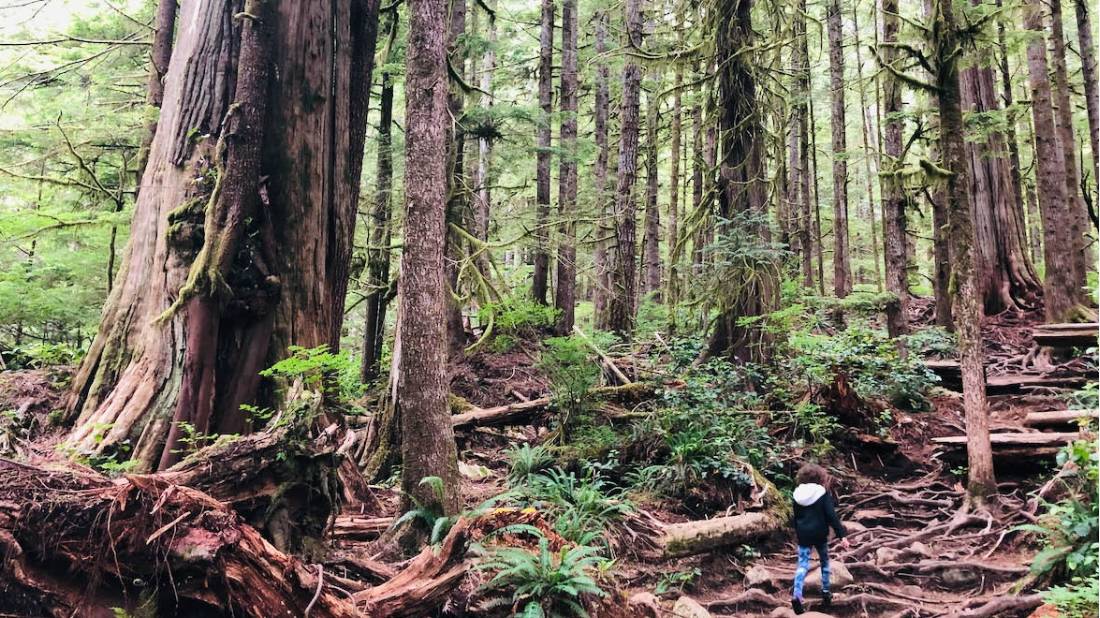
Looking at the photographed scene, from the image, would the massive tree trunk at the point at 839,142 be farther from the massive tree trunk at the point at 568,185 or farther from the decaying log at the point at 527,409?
the decaying log at the point at 527,409

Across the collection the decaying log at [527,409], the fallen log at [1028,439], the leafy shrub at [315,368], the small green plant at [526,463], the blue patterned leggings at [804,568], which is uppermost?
the leafy shrub at [315,368]

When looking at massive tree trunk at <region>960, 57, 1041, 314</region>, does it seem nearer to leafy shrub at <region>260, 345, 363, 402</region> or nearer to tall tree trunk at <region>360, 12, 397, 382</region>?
tall tree trunk at <region>360, 12, 397, 382</region>

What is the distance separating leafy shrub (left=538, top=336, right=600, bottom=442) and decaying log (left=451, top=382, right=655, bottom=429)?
0.56m

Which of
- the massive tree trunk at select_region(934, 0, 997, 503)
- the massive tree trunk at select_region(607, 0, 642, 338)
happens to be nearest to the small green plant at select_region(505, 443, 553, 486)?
the massive tree trunk at select_region(934, 0, 997, 503)

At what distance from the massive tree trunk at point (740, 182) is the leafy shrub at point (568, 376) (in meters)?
3.09

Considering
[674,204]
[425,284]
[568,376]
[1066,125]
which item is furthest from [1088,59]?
[425,284]

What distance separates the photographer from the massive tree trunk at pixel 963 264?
7102mm

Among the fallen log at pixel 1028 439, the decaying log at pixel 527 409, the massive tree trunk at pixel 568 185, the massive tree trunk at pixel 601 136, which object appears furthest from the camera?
the massive tree trunk at pixel 601 136

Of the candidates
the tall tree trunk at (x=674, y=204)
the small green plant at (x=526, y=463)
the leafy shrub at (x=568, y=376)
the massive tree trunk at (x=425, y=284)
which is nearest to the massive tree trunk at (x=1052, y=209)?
the tall tree trunk at (x=674, y=204)

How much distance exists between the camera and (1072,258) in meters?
12.4

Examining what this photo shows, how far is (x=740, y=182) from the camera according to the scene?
36.5 feet

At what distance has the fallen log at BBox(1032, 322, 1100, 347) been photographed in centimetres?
1091

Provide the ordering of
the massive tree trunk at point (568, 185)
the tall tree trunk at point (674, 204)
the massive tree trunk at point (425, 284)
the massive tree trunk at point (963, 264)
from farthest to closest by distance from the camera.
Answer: the tall tree trunk at point (674, 204), the massive tree trunk at point (568, 185), the massive tree trunk at point (963, 264), the massive tree trunk at point (425, 284)

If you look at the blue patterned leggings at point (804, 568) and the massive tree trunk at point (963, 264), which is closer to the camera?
the blue patterned leggings at point (804, 568)
